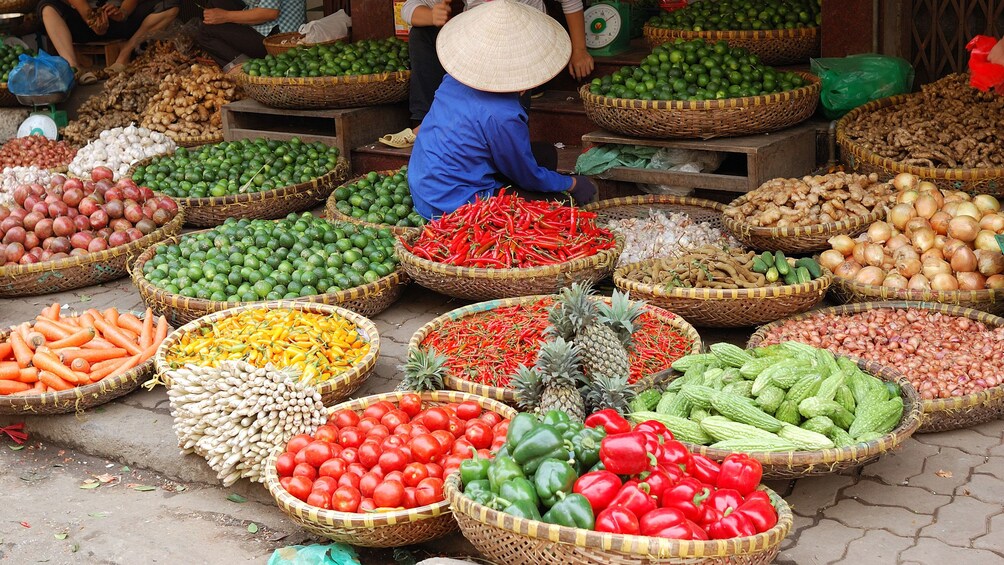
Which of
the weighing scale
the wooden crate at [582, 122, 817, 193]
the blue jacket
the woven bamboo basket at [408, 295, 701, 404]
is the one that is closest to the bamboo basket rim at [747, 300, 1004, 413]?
the woven bamboo basket at [408, 295, 701, 404]

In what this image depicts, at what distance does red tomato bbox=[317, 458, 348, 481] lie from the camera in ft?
10.4

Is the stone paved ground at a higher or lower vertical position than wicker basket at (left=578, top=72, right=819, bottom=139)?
lower

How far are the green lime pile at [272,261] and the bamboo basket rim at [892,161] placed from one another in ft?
7.91

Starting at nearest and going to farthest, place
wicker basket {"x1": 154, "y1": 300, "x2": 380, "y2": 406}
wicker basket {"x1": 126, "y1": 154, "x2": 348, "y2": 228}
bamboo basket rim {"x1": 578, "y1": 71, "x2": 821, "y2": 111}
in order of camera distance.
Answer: wicker basket {"x1": 154, "y1": 300, "x2": 380, "y2": 406} → bamboo basket rim {"x1": 578, "y1": 71, "x2": 821, "y2": 111} → wicker basket {"x1": 126, "y1": 154, "x2": 348, "y2": 228}

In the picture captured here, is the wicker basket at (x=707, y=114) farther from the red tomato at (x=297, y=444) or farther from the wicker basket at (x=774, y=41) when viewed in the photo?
the red tomato at (x=297, y=444)

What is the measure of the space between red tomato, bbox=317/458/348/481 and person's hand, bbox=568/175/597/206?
8.99 feet

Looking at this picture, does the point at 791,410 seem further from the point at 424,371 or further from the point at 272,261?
the point at 272,261

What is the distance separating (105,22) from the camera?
385 inches

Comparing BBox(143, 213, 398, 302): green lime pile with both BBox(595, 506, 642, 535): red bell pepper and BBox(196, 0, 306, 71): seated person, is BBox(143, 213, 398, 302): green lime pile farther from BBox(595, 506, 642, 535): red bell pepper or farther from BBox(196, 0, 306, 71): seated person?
BBox(196, 0, 306, 71): seated person

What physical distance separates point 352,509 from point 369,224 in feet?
8.68

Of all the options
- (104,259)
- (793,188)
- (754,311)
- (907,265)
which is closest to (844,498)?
(754,311)

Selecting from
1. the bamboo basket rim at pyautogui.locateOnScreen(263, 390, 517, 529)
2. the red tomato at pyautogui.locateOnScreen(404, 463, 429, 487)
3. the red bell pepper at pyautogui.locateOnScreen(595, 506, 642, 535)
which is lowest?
the bamboo basket rim at pyautogui.locateOnScreen(263, 390, 517, 529)

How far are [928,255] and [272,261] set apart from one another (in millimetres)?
2916

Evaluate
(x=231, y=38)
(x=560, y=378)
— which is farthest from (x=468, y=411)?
(x=231, y=38)
